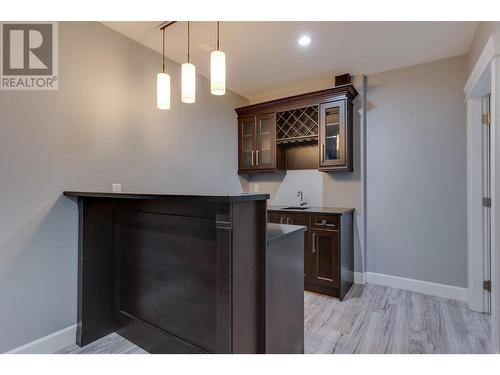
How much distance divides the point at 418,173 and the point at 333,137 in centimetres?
103

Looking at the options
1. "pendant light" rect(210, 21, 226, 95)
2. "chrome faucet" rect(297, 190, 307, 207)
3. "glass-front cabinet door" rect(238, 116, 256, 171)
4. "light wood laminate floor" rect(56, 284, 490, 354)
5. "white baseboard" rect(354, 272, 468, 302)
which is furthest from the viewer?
"glass-front cabinet door" rect(238, 116, 256, 171)

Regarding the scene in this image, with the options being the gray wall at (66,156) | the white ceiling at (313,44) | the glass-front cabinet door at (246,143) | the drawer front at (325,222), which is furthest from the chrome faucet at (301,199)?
the gray wall at (66,156)

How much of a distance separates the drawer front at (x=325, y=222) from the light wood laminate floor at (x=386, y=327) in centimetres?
77

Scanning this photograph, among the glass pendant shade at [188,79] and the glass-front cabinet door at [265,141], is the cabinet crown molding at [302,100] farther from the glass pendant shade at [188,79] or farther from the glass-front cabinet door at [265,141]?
the glass pendant shade at [188,79]

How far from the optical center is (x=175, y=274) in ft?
5.50

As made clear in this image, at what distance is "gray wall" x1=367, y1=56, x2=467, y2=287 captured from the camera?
9.08ft

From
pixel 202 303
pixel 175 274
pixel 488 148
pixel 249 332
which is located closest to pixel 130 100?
pixel 175 274

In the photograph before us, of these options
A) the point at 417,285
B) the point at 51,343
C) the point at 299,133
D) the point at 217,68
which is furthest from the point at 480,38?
the point at 51,343

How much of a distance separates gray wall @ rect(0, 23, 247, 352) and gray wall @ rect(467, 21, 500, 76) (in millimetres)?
2811

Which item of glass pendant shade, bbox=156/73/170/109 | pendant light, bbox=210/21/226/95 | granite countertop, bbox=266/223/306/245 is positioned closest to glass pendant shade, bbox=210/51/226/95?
pendant light, bbox=210/21/226/95

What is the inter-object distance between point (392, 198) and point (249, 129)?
6.95 feet

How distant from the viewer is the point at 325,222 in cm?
287

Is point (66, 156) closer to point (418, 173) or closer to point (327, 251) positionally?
point (327, 251)

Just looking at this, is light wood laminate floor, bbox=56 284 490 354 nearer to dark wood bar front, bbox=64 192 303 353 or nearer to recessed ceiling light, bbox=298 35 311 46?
dark wood bar front, bbox=64 192 303 353
